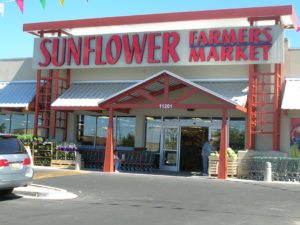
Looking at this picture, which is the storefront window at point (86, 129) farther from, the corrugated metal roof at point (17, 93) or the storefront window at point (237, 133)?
the storefront window at point (237, 133)

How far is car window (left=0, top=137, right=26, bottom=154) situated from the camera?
11578 millimetres

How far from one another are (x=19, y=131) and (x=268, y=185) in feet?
49.3

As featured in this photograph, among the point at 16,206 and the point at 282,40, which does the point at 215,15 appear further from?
the point at 16,206

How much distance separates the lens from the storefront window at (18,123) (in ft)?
86.7

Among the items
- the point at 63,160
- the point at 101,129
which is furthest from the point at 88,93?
the point at 63,160

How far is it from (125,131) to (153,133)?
1433mm

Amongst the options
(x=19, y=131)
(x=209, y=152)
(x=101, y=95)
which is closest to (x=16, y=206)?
(x=209, y=152)

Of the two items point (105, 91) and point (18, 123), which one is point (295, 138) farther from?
point (18, 123)

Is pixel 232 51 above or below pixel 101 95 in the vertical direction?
above

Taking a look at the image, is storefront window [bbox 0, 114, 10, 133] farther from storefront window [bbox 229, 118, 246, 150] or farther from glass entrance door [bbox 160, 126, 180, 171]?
storefront window [bbox 229, 118, 246, 150]

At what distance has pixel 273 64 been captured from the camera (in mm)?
20781

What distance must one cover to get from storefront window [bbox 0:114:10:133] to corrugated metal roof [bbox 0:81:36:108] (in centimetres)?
169

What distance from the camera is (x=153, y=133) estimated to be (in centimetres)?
2331

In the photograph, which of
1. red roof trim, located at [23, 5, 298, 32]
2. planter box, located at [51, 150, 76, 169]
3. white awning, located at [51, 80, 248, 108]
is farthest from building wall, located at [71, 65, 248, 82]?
planter box, located at [51, 150, 76, 169]
